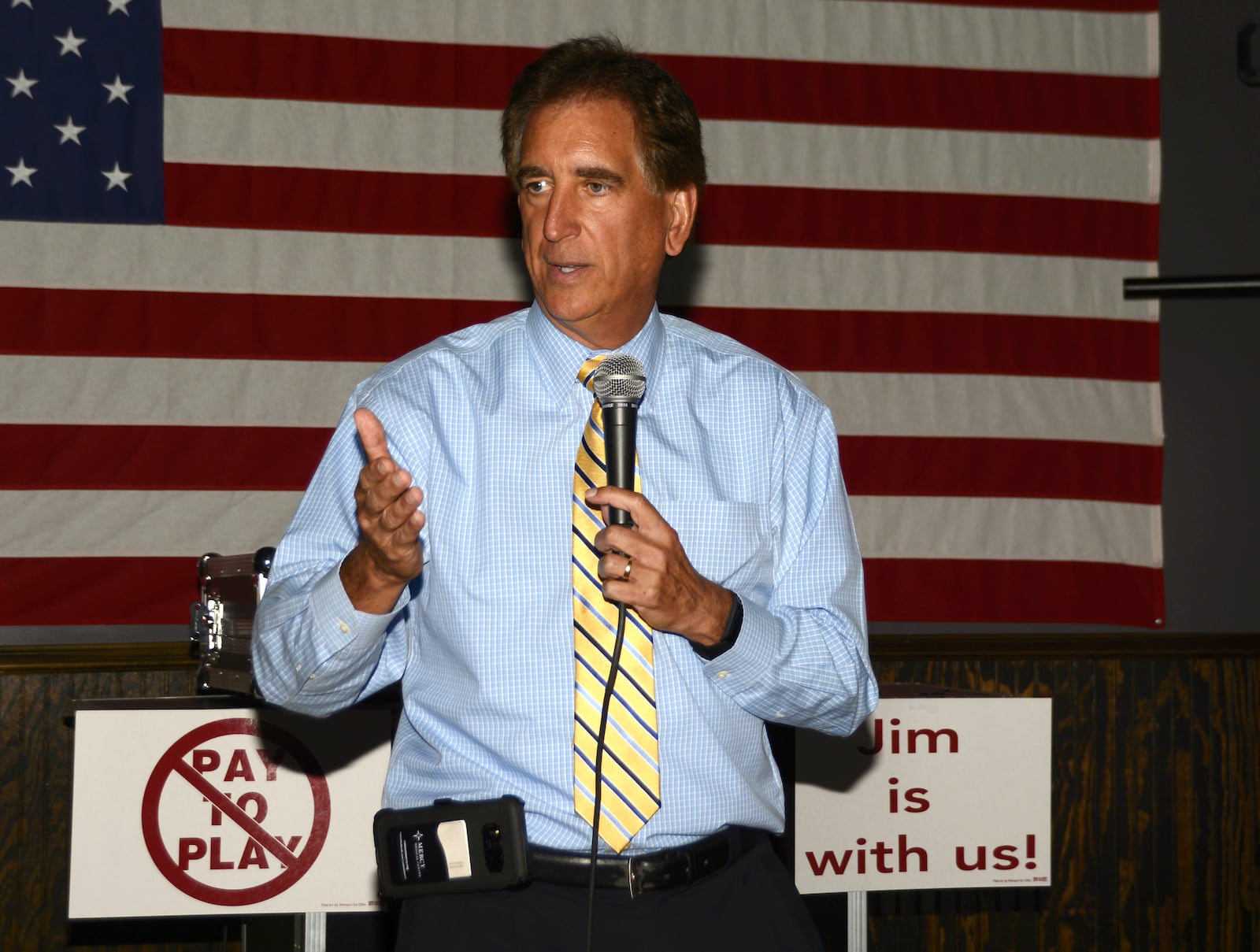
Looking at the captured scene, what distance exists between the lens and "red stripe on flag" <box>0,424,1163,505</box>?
3354mm

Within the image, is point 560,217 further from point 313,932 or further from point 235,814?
point 313,932

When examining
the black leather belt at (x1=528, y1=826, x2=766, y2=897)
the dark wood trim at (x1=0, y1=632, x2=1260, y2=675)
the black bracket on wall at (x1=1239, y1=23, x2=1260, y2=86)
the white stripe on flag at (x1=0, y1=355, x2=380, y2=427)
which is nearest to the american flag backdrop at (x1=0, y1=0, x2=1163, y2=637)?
the white stripe on flag at (x1=0, y1=355, x2=380, y2=427)

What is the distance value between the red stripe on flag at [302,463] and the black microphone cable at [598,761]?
2.17m

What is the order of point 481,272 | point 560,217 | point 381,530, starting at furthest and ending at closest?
point 481,272 → point 560,217 → point 381,530

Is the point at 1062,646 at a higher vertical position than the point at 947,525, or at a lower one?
lower

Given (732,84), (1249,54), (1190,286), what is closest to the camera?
(732,84)

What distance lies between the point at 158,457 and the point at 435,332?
780mm

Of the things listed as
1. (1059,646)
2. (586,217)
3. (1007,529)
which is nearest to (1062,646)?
(1059,646)

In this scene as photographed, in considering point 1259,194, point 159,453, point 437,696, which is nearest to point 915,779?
point 437,696

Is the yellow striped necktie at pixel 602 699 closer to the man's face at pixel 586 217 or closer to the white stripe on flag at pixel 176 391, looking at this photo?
the man's face at pixel 586 217

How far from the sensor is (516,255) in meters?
3.61

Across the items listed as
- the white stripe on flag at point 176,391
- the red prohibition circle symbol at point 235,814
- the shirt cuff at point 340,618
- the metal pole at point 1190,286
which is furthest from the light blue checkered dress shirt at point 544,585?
the metal pole at point 1190,286

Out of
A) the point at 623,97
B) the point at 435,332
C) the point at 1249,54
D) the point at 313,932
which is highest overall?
the point at 1249,54

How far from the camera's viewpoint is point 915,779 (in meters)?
2.61
